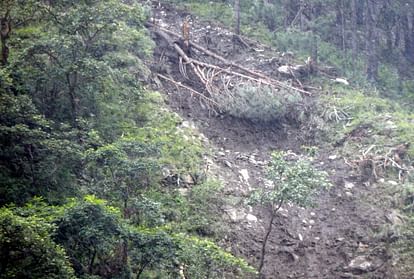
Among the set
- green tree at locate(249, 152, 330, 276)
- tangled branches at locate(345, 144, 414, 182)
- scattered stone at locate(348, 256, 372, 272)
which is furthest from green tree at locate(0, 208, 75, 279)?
tangled branches at locate(345, 144, 414, 182)

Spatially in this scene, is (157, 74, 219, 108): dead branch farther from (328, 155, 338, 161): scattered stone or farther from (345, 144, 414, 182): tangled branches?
(345, 144, 414, 182): tangled branches

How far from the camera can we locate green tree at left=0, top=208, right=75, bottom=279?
559cm

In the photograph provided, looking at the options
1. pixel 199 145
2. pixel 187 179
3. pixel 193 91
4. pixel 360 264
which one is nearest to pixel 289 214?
pixel 360 264

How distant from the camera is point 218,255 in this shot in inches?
282

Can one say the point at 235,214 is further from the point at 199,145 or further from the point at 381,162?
the point at 381,162

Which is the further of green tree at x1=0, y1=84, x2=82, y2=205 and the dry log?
the dry log

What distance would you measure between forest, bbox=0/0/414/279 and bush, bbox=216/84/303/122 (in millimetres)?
41

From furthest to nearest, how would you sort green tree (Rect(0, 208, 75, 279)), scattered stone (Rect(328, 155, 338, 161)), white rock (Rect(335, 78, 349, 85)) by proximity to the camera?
white rock (Rect(335, 78, 349, 85)), scattered stone (Rect(328, 155, 338, 161)), green tree (Rect(0, 208, 75, 279))

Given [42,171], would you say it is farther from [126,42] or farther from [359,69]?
[359,69]

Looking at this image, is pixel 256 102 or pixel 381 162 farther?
pixel 256 102

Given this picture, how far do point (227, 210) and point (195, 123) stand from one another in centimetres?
290

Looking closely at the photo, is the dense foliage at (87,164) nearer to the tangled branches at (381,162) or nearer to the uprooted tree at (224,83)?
the uprooted tree at (224,83)

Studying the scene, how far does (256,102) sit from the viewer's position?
12969 mm

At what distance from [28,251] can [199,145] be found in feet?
20.6
